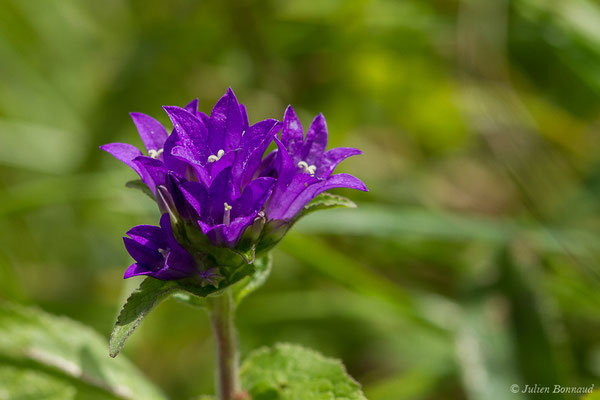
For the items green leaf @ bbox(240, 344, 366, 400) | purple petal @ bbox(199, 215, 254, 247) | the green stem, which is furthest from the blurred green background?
purple petal @ bbox(199, 215, 254, 247)

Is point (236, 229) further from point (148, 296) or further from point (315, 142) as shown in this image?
point (315, 142)

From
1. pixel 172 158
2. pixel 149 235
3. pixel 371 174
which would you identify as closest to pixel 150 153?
pixel 172 158

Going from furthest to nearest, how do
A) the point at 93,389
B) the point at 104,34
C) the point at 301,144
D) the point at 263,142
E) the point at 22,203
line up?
1. the point at 104,34
2. the point at 22,203
3. the point at 93,389
4. the point at 301,144
5. the point at 263,142

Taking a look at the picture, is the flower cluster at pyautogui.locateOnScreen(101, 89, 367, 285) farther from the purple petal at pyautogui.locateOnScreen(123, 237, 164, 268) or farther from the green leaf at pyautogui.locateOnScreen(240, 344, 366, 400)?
the green leaf at pyautogui.locateOnScreen(240, 344, 366, 400)

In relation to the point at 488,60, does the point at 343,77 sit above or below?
above

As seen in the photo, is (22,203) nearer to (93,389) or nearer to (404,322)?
(93,389)

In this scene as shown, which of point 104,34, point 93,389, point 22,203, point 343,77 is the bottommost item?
point 93,389

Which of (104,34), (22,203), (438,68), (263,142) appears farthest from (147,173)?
(104,34)
